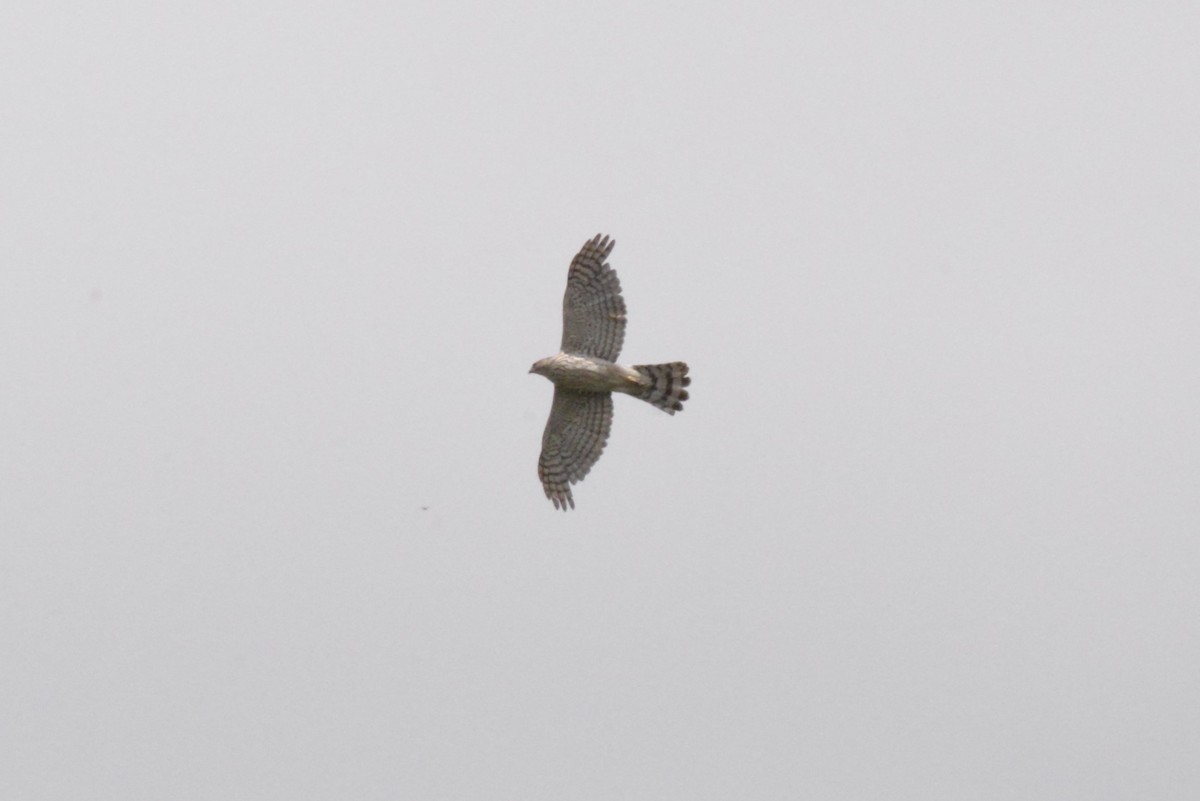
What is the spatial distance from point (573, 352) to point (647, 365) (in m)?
1.06

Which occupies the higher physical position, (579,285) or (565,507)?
(579,285)

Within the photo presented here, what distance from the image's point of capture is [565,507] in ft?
124

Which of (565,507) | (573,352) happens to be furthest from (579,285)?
(565,507)

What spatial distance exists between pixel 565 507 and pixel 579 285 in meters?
3.42

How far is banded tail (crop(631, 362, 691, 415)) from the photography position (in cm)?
3647

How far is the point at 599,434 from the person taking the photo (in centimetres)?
3738

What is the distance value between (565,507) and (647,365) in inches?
103

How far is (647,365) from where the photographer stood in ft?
120

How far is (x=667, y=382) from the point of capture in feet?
120

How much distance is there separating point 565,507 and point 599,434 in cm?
122

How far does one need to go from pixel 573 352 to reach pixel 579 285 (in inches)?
37.6

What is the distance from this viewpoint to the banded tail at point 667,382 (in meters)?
36.5

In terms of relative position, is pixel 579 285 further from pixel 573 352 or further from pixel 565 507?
pixel 565 507
